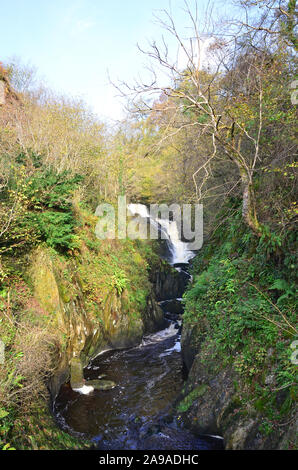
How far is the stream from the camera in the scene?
6180mm

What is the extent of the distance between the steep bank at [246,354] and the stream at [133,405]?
51cm

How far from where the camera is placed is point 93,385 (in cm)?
853

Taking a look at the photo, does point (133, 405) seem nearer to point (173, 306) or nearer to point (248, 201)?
point (248, 201)

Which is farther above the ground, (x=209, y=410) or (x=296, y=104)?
(x=296, y=104)

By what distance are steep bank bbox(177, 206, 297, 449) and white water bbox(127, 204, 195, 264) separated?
39.0 feet

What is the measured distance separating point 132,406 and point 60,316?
3177 mm

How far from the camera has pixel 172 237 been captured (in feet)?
71.9

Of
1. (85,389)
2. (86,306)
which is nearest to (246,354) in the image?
(85,389)

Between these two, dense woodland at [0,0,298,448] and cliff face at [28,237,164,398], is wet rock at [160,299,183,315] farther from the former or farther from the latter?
dense woodland at [0,0,298,448]

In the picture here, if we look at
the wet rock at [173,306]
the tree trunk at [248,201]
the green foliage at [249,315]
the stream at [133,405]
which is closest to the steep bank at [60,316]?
the stream at [133,405]
